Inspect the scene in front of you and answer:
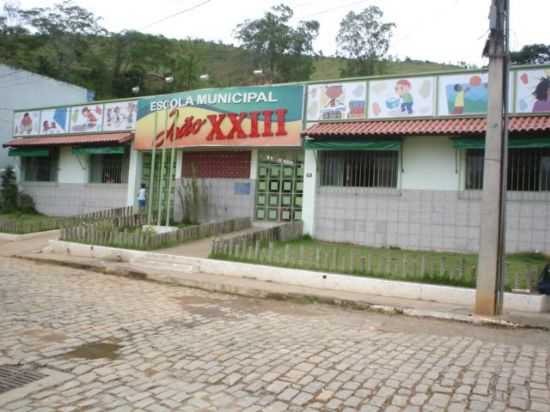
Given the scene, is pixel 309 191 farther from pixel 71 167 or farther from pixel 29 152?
pixel 29 152

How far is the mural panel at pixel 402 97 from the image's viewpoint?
13.3m

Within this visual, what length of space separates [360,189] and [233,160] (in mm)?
5039

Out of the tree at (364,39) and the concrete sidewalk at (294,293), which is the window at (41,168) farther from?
the tree at (364,39)

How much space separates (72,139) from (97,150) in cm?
163

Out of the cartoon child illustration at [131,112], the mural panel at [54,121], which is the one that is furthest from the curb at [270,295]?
the mural panel at [54,121]

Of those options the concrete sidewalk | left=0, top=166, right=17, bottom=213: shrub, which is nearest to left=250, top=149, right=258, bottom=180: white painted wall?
the concrete sidewalk

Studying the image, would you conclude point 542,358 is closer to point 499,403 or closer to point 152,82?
point 499,403

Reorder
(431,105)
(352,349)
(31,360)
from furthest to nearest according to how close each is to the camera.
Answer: (431,105) < (352,349) < (31,360)

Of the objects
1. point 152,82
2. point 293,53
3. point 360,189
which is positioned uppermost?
point 293,53

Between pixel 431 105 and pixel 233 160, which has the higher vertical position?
pixel 431 105

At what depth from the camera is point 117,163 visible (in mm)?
19453

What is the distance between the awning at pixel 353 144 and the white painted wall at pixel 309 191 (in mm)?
636

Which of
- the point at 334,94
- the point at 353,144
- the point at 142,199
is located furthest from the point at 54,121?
the point at 353,144

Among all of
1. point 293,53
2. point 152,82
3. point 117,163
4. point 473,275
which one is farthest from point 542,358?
point 293,53
